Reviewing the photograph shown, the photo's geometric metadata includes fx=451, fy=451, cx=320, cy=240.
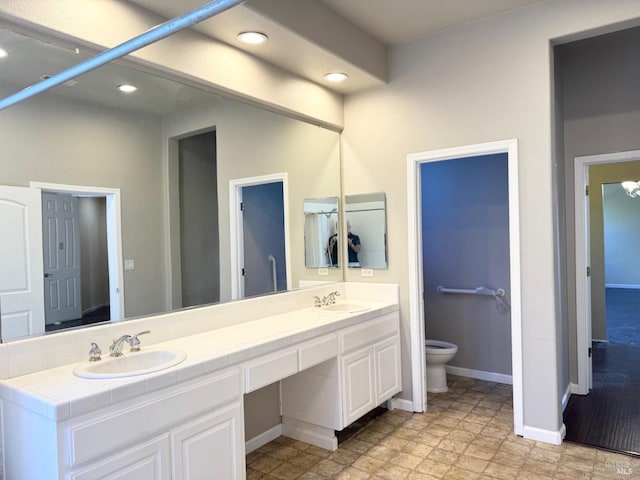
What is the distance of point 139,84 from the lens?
2.38m

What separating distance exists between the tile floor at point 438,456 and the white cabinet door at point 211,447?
Answer: 60 centimetres

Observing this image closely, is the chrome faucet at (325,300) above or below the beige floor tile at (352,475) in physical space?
above

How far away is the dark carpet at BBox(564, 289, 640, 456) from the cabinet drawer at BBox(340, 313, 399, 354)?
134cm

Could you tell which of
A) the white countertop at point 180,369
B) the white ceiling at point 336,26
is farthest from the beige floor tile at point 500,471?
the white ceiling at point 336,26

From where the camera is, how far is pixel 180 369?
1863 millimetres

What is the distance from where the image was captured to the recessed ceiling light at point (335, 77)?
3.27 m

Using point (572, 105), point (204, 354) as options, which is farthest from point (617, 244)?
point (204, 354)

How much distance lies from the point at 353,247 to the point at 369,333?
0.84 meters

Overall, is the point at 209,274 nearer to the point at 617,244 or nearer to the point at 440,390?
the point at 440,390

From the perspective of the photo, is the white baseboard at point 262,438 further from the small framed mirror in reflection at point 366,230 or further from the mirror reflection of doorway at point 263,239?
the small framed mirror in reflection at point 366,230

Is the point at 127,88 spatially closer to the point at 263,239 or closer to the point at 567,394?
the point at 263,239

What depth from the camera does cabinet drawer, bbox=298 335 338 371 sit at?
2.57 meters

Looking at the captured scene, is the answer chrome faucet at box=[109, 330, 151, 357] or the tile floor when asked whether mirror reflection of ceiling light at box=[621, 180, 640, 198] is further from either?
chrome faucet at box=[109, 330, 151, 357]

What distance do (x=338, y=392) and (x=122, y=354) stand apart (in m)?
1.37
